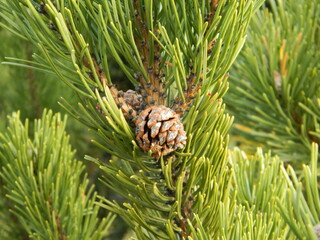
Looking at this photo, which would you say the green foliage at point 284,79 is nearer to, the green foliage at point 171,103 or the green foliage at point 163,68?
the green foliage at point 171,103

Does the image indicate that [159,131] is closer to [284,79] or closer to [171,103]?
[171,103]

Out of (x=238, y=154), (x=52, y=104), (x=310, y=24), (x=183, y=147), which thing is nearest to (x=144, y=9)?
(x=183, y=147)

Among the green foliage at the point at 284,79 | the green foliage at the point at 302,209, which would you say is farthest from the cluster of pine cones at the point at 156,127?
the green foliage at the point at 284,79

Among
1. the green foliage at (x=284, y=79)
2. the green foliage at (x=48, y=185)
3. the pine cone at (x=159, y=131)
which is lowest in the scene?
the green foliage at (x=48, y=185)

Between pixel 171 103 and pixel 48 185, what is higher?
pixel 171 103

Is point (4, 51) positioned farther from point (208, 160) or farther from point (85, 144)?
point (208, 160)

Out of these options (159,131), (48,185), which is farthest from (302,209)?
(48,185)

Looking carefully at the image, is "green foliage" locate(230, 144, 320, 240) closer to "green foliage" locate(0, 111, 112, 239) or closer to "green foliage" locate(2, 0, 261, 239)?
"green foliage" locate(2, 0, 261, 239)

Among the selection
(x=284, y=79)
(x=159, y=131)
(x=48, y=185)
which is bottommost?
(x=48, y=185)
